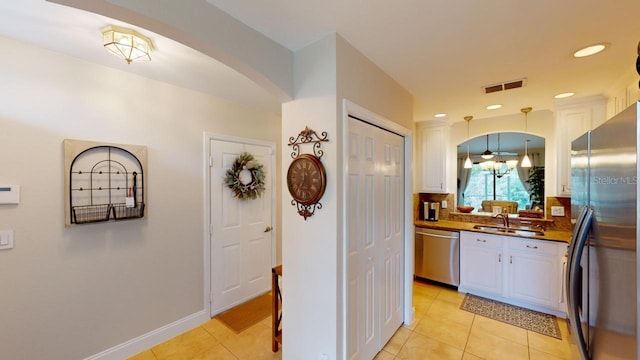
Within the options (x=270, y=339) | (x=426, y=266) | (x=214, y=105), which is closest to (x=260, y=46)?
(x=214, y=105)

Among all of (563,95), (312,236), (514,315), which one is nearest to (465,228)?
(514,315)

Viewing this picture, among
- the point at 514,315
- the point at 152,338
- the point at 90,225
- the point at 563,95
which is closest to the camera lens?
the point at 90,225

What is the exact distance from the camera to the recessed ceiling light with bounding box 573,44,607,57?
1726 millimetres

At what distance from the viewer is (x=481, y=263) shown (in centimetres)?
316

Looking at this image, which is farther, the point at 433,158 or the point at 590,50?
the point at 433,158

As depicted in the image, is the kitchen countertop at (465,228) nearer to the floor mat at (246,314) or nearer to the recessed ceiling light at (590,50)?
the recessed ceiling light at (590,50)

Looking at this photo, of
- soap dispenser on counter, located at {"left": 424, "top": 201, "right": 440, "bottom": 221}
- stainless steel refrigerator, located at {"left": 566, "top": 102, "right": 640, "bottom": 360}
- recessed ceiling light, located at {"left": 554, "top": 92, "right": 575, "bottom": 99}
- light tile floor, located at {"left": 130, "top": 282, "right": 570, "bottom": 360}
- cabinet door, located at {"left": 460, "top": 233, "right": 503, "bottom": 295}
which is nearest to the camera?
stainless steel refrigerator, located at {"left": 566, "top": 102, "right": 640, "bottom": 360}

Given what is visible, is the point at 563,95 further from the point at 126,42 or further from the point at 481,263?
the point at 126,42

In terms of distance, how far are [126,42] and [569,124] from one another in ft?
13.8

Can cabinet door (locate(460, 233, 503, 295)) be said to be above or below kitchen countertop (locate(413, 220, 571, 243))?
below

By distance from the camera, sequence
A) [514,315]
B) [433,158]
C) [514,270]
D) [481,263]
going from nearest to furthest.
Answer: [514,315] → [514,270] → [481,263] → [433,158]

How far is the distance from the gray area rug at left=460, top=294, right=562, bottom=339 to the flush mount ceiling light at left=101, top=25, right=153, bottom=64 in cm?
391

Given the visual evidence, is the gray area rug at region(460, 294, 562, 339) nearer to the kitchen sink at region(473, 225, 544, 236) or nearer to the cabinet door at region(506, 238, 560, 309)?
the cabinet door at region(506, 238, 560, 309)

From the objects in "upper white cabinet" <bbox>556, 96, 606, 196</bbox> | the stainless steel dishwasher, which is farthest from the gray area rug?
"upper white cabinet" <bbox>556, 96, 606, 196</bbox>
